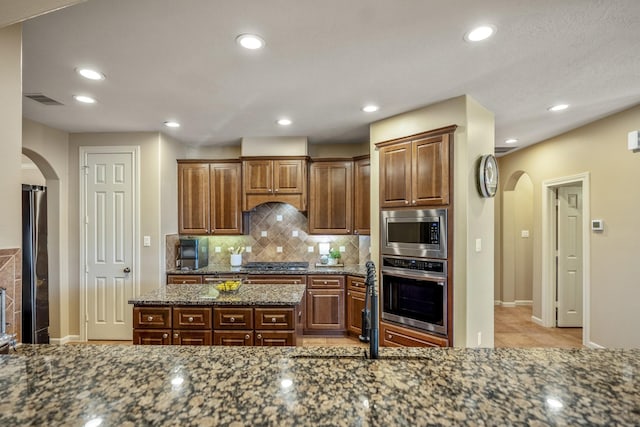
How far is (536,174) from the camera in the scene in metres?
4.74

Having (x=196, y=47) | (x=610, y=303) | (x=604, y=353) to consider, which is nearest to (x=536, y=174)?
(x=610, y=303)

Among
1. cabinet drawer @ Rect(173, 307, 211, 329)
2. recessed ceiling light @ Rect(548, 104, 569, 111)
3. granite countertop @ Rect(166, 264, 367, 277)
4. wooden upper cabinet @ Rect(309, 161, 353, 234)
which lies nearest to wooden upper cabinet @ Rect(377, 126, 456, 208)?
wooden upper cabinet @ Rect(309, 161, 353, 234)

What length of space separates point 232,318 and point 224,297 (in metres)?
0.18

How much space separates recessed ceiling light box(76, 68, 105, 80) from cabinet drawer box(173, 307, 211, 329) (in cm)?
193

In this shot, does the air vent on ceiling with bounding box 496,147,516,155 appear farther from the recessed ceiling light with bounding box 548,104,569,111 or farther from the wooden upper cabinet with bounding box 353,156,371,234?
the wooden upper cabinet with bounding box 353,156,371,234

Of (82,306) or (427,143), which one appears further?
(82,306)

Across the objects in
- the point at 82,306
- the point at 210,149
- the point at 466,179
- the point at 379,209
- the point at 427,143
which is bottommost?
the point at 82,306

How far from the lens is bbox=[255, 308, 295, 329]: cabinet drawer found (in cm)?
258

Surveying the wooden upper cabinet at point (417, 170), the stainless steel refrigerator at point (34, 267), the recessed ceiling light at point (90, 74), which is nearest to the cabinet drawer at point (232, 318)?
the wooden upper cabinet at point (417, 170)

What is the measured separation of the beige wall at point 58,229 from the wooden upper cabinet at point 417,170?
3.93 metres

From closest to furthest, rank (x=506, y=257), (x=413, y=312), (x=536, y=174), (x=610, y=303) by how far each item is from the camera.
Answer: (x=413, y=312) < (x=610, y=303) < (x=536, y=174) < (x=506, y=257)

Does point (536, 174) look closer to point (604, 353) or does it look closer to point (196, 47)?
point (604, 353)

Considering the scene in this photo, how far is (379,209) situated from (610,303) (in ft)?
8.93

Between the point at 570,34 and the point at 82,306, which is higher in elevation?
the point at 570,34
